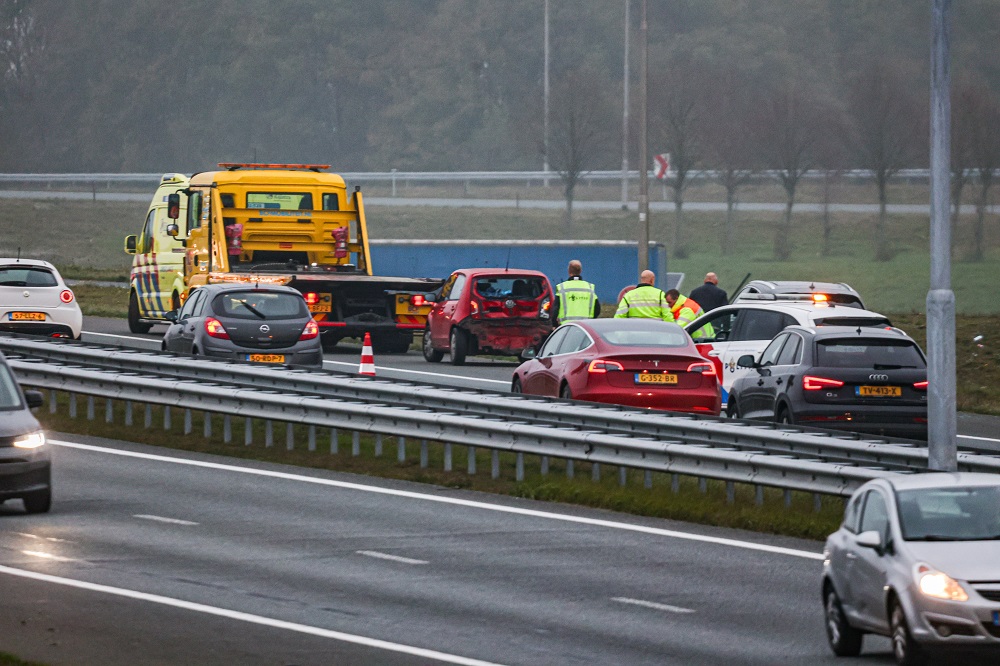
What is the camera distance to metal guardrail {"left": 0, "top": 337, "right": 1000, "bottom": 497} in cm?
1591

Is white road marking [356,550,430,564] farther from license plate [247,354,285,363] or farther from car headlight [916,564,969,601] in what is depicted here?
license plate [247,354,285,363]

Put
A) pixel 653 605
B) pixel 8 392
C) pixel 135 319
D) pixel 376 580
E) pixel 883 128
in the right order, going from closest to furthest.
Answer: pixel 653 605
pixel 376 580
pixel 8 392
pixel 135 319
pixel 883 128

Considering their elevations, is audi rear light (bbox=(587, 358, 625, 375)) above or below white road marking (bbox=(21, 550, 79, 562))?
above

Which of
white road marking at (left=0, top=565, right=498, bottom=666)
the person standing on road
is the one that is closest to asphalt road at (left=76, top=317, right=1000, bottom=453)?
the person standing on road

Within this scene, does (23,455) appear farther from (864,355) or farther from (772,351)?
(772,351)

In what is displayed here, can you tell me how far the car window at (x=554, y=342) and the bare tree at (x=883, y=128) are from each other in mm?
31044

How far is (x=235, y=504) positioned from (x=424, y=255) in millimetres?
26215

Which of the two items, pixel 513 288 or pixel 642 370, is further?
pixel 513 288

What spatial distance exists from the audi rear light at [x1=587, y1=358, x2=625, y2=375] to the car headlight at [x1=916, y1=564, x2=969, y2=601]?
10.5m

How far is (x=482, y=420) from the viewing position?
1791cm

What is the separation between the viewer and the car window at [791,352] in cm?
1928

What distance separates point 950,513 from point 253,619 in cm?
410

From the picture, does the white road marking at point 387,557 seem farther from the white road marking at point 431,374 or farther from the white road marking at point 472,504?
the white road marking at point 431,374

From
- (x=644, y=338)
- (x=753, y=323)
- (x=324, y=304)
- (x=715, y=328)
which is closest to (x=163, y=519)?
(x=644, y=338)
